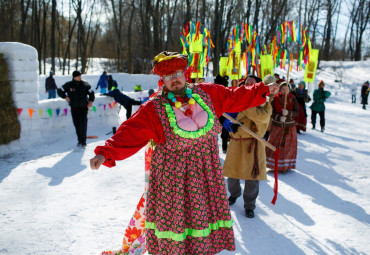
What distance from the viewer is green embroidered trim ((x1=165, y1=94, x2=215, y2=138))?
2.30 meters

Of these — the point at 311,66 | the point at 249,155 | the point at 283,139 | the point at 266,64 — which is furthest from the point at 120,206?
the point at 311,66

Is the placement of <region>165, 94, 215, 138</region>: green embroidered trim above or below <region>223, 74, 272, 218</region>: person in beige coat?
above

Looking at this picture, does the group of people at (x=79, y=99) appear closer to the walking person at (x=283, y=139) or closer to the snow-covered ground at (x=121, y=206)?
the snow-covered ground at (x=121, y=206)

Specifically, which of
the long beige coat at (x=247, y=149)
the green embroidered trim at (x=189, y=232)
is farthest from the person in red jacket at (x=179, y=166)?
the long beige coat at (x=247, y=149)

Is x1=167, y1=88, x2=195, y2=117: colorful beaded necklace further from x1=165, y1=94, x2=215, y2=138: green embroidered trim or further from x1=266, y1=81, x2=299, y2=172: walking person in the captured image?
x1=266, y1=81, x2=299, y2=172: walking person

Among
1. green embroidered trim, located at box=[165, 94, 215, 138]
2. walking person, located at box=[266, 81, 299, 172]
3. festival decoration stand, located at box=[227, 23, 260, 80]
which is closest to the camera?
green embroidered trim, located at box=[165, 94, 215, 138]

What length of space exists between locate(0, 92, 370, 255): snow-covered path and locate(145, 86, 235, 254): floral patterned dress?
0.96m

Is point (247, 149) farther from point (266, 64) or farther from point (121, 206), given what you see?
point (266, 64)

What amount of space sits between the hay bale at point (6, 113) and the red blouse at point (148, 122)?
4988mm

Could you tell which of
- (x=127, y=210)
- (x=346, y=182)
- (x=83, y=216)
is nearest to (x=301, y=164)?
(x=346, y=182)

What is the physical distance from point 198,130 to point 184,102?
27 cm

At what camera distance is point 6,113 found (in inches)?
246

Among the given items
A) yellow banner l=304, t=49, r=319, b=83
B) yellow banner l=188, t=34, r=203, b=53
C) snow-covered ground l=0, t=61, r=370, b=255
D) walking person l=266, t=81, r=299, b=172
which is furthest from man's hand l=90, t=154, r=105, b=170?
yellow banner l=304, t=49, r=319, b=83

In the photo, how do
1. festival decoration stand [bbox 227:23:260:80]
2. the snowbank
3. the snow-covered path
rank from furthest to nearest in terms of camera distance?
festival decoration stand [bbox 227:23:260:80]
the snowbank
the snow-covered path
